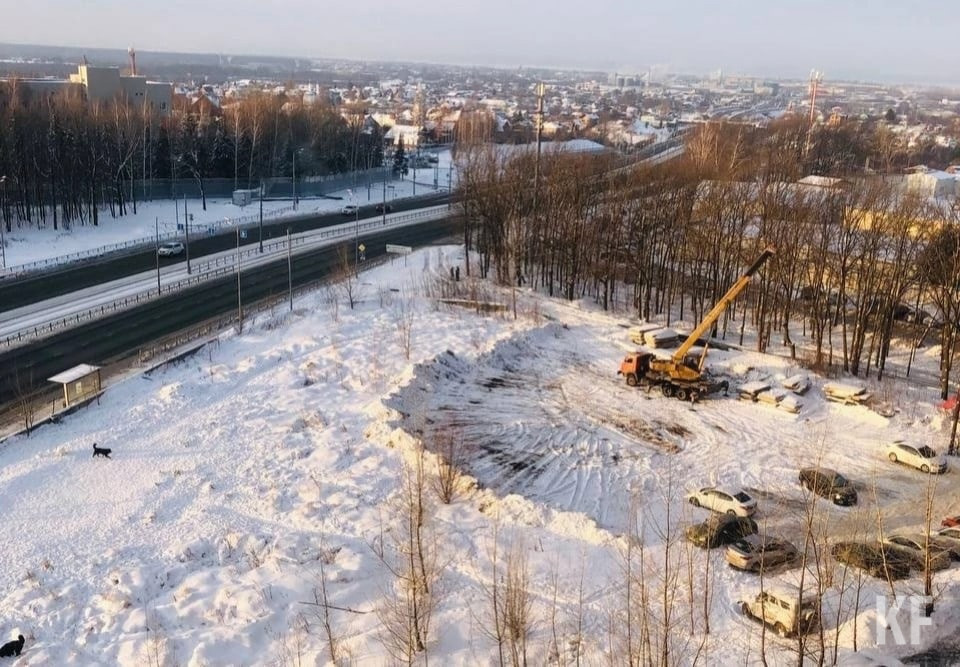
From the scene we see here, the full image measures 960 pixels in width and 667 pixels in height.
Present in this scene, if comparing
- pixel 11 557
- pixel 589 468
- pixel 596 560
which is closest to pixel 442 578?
pixel 596 560

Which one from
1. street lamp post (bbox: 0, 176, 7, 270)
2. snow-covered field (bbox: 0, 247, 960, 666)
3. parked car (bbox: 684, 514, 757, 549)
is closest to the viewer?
snow-covered field (bbox: 0, 247, 960, 666)

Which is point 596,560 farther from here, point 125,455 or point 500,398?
point 125,455

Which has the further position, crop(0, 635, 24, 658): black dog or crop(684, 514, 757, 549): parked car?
crop(684, 514, 757, 549): parked car

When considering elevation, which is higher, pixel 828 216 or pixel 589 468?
pixel 828 216

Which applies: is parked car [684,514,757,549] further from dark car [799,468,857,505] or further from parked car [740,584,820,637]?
dark car [799,468,857,505]

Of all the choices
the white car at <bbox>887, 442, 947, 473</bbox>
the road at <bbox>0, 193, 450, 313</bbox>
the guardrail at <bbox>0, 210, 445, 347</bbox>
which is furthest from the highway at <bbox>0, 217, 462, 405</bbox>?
the white car at <bbox>887, 442, 947, 473</bbox>

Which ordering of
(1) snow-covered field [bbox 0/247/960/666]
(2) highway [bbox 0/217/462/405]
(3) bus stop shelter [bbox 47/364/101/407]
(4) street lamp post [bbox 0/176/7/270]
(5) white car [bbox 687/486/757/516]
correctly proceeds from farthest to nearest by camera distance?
(4) street lamp post [bbox 0/176/7/270] → (2) highway [bbox 0/217/462/405] → (3) bus stop shelter [bbox 47/364/101/407] → (5) white car [bbox 687/486/757/516] → (1) snow-covered field [bbox 0/247/960/666]

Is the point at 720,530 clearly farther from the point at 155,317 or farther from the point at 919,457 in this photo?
the point at 155,317
